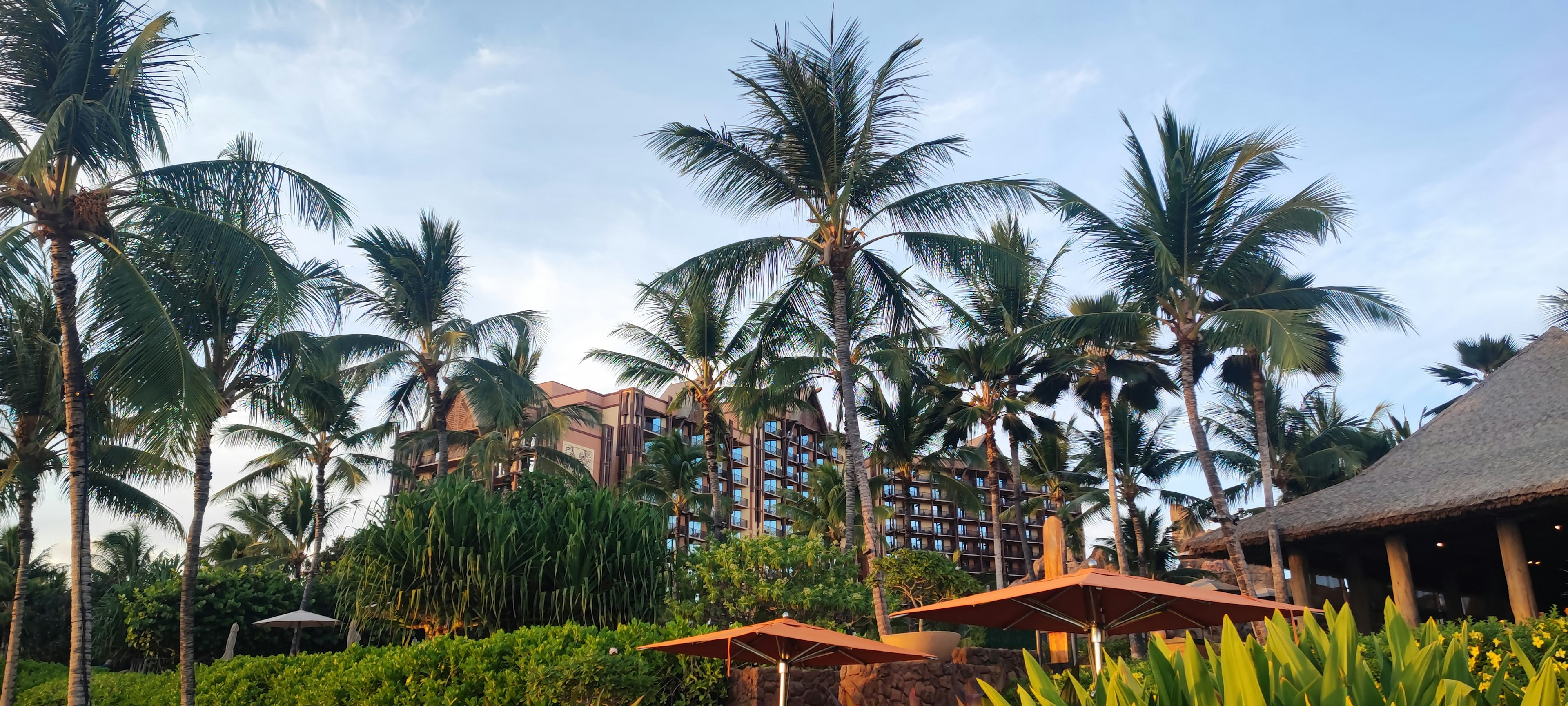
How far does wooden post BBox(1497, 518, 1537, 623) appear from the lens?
1211cm

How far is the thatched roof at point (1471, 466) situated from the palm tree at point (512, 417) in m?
14.2

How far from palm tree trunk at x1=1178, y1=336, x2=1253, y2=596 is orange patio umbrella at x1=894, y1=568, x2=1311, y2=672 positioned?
844 cm

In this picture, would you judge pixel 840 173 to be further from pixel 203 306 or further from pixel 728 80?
pixel 203 306

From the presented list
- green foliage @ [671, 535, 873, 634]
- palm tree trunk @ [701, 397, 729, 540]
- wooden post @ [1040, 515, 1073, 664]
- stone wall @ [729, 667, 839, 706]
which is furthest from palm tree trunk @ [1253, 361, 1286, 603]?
palm tree trunk @ [701, 397, 729, 540]

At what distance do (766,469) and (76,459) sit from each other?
175ft

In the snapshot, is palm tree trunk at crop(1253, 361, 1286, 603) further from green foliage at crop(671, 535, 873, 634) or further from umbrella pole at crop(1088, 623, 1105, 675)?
umbrella pole at crop(1088, 623, 1105, 675)

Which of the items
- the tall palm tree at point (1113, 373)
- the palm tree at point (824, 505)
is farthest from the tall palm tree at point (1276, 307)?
the palm tree at point (824, 505)

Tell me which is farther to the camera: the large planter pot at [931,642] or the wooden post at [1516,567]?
the wooden post at [1516,567]

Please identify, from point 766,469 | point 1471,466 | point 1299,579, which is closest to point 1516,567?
point 1471,466

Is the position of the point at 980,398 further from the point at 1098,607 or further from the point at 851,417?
the point at 1098,607

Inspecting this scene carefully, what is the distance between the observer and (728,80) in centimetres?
1448

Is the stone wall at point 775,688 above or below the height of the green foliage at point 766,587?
below

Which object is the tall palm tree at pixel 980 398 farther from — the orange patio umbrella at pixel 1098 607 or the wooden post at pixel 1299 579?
the orange patio umbrella at pixel 1098 607

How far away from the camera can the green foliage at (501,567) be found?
40.9ft
